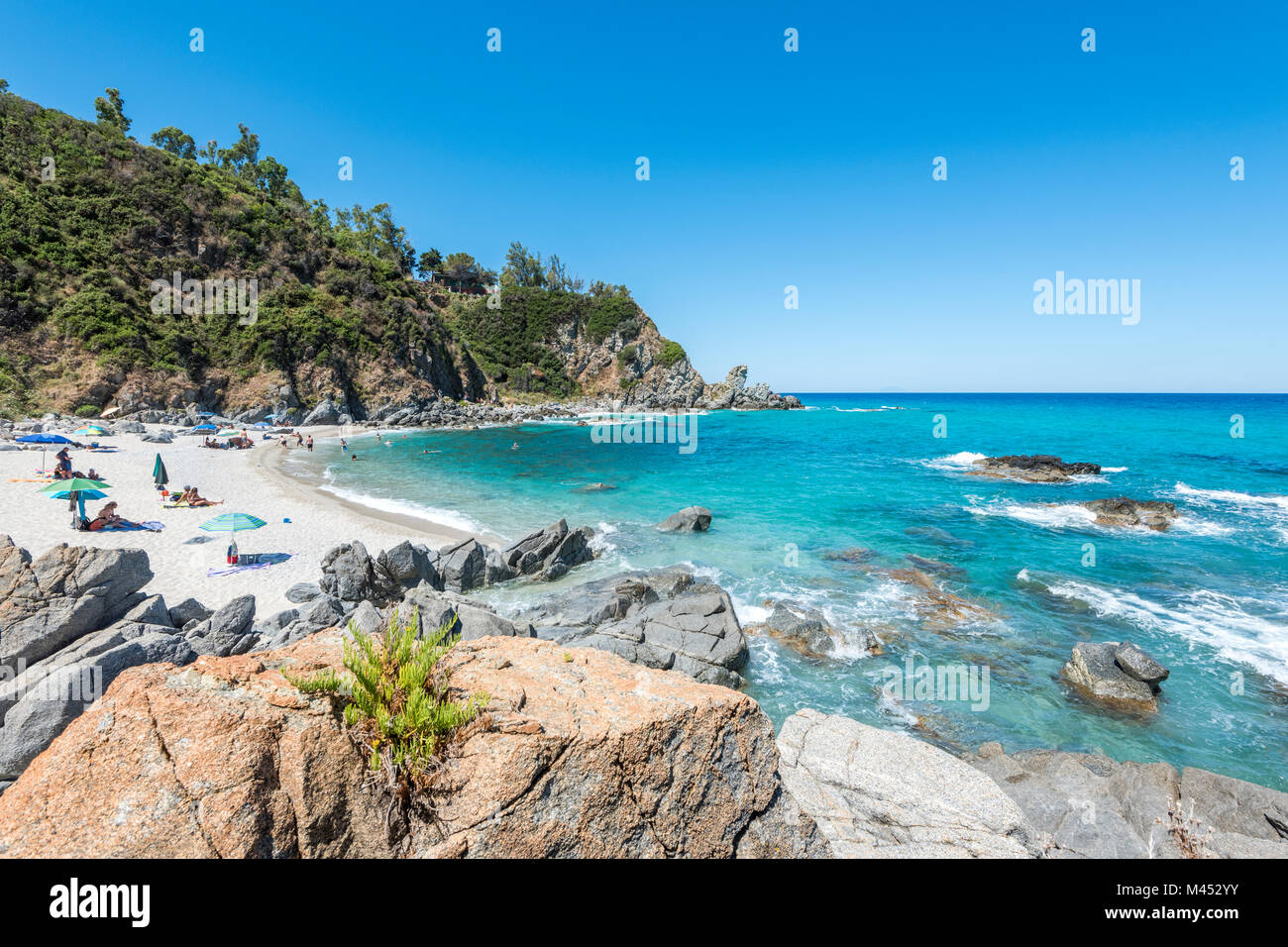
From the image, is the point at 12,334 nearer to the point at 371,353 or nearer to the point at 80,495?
the point at 371,353

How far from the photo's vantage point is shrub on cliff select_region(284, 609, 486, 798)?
3260 mm

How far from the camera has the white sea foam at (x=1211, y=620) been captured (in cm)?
1435

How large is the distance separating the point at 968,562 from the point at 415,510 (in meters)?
27.3

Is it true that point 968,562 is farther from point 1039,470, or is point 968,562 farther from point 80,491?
point 80,491

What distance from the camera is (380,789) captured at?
320 centimetres

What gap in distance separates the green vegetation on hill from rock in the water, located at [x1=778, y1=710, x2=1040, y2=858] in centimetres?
6931

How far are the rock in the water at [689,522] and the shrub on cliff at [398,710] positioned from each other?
22.6m

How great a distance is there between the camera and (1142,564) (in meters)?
21.5

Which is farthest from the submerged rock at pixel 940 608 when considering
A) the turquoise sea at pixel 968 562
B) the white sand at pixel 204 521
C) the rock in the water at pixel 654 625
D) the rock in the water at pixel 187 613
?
the rock in the water at pixel 187 613

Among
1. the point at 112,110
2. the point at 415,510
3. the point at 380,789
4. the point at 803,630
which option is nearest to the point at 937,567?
the point at 803,630

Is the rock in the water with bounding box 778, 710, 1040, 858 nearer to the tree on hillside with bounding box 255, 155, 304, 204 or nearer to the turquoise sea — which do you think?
the turquoise sea

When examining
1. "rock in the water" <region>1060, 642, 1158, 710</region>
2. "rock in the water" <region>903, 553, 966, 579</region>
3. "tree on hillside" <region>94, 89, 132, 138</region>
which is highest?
"tree on hillside" <region>94, 89, 132, 138</region>

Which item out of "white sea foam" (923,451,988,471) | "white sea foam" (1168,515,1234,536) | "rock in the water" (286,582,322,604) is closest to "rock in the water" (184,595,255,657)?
"rock in the water" (286,582,322,604)
